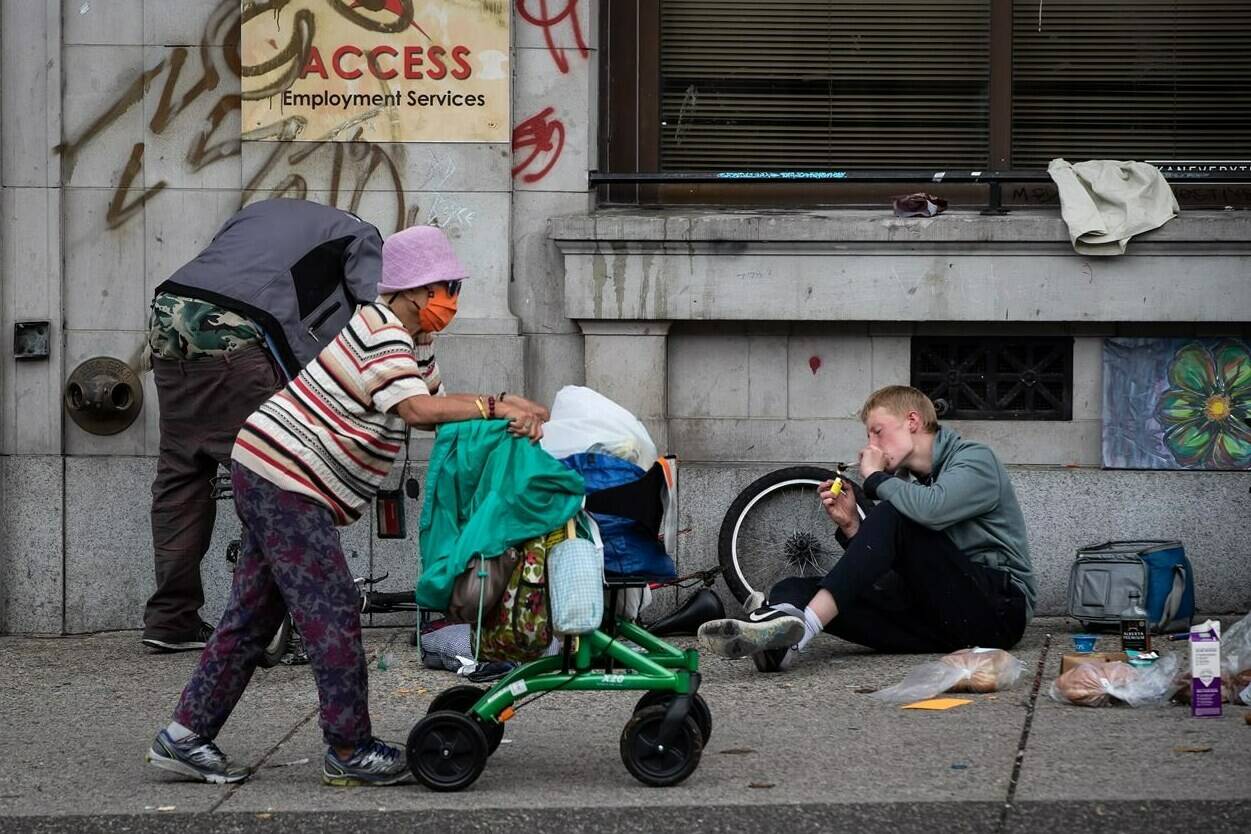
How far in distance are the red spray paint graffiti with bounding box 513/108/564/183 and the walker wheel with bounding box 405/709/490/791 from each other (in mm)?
3746

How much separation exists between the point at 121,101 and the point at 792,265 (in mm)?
3130

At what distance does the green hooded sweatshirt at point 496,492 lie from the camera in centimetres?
455

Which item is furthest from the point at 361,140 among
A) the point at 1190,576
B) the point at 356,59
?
the point at 1190,576

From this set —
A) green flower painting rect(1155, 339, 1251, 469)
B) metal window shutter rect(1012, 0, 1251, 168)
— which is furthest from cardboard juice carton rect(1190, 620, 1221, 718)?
metal window shutter rect(1012, 0, 1251, 168)

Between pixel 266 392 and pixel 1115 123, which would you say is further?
pixel 1115 123

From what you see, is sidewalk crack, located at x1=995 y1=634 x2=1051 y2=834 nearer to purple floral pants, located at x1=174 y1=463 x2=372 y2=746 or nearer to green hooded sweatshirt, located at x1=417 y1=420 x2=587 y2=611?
green hooded sweatshirt, located at x1=417 y1=420 x2=587 y2=611

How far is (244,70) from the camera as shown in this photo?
7.74 metres

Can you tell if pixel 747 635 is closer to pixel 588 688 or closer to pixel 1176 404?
pixel 588 688

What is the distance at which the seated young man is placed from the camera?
20.2ft

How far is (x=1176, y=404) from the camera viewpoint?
25.2 feet

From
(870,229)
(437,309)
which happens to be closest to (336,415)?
(437,309)

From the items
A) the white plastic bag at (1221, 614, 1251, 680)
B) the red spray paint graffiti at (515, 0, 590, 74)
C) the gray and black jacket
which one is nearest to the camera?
the white plastic bag at (1221, 614, 1251, 680)

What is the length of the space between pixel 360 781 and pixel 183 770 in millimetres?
502

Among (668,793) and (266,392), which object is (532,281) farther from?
(668,793)
